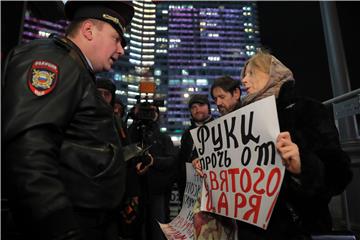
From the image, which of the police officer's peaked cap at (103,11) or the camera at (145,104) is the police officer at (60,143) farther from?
the camera at (145,104)

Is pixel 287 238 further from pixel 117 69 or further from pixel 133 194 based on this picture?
pixel 117 69

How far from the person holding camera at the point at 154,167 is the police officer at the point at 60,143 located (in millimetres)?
1493

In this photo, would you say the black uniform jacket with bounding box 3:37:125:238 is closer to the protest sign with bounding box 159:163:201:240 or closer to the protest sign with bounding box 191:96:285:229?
the protest sign with bounding box 191:96:285:229

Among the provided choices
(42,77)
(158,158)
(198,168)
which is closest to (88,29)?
(42,77)

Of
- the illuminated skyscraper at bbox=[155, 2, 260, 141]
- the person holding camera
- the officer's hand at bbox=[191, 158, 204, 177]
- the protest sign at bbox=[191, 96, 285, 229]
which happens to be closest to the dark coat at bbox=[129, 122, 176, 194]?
the person holding camera

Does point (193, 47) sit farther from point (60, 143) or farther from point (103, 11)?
point (60, 143)

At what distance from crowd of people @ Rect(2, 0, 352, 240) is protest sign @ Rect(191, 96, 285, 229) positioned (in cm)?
9

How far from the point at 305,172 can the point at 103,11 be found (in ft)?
4.02

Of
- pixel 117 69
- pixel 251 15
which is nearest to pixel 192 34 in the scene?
pixel 251 15

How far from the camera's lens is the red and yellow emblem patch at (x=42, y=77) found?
95 cm

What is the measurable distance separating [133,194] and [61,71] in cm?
128

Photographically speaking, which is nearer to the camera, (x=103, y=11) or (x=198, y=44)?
(x=103, y=11)

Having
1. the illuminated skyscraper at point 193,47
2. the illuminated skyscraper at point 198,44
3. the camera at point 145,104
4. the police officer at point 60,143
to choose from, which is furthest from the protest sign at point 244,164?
the illuminated skyscraper at point 198,44

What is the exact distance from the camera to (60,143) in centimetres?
98
